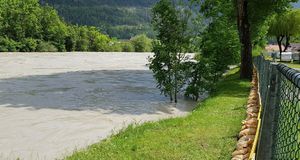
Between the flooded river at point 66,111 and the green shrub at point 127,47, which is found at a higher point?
the flooded river at point 66,111

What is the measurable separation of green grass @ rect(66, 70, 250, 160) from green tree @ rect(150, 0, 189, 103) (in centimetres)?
674

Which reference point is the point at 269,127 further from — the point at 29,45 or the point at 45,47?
the point at 45,47

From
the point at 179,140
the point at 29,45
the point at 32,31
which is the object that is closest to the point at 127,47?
the point at 32,31

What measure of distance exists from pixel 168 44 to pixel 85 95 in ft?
16.4

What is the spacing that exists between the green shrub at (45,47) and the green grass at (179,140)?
76723mm

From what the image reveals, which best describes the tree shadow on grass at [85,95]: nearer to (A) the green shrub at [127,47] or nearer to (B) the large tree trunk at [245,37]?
(B) the large tree trunk at [245,37]

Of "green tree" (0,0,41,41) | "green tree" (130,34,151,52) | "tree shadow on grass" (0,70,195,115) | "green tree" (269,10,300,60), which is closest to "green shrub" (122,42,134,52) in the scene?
"green tree" (130,34,151,52)

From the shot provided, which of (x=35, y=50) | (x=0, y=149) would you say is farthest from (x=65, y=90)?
(x=35, y=50)

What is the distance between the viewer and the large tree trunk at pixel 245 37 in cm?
2367

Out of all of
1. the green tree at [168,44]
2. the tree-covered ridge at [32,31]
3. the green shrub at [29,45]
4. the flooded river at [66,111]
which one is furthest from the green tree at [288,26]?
the green tree at [168,44]

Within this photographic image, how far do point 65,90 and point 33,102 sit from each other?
471 cm

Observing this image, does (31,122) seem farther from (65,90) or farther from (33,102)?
(65,90)

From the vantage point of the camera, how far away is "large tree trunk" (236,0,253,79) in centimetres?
2367

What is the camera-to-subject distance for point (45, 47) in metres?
87.3
